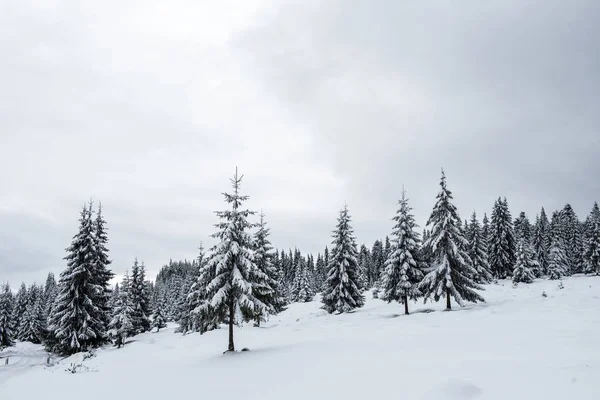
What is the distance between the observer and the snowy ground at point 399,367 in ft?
30.1

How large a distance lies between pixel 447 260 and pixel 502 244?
31.4 metres

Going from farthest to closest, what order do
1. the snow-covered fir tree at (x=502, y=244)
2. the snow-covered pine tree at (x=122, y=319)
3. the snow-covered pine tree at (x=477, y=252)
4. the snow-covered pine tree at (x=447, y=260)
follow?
the snow-covered fir tree at (x=502, y=244), the snow-covered pine tree at (x=477, y=252), the snow-covered pine tree at (x=122, y=319), the snow-covered pine tree at (x=447, y=260)

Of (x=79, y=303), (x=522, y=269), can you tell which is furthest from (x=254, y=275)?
(x=522, y=269)

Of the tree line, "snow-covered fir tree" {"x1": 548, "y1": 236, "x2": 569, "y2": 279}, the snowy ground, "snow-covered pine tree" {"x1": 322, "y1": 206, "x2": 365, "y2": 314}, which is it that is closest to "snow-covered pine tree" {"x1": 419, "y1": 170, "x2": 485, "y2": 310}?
the tree line

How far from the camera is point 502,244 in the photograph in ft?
171

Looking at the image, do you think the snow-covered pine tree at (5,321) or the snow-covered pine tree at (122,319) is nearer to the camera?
the snow-covered pine tree at (122,319)

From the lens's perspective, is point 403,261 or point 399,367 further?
point 403,261

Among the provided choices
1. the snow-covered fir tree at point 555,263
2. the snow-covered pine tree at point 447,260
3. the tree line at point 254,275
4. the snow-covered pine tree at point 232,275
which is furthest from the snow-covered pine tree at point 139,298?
the snow-covered fir tree at point 555,263

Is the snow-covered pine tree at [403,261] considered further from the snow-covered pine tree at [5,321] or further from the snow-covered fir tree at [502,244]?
the snow-covered pine tree at [5,321]

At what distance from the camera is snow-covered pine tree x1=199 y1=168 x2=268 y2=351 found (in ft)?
63.2

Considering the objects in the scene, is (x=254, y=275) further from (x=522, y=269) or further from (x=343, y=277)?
(x=522, y=269)

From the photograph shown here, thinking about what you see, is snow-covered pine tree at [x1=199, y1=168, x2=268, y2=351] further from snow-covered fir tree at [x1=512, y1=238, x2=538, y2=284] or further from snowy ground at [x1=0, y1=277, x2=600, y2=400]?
snow-covered fir tree at [x1=512, y1=238, x2=538, y2=284]

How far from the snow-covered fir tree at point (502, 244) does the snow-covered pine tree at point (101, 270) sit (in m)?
53.9

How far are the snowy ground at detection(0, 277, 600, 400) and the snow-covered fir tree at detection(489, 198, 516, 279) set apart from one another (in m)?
31.5
